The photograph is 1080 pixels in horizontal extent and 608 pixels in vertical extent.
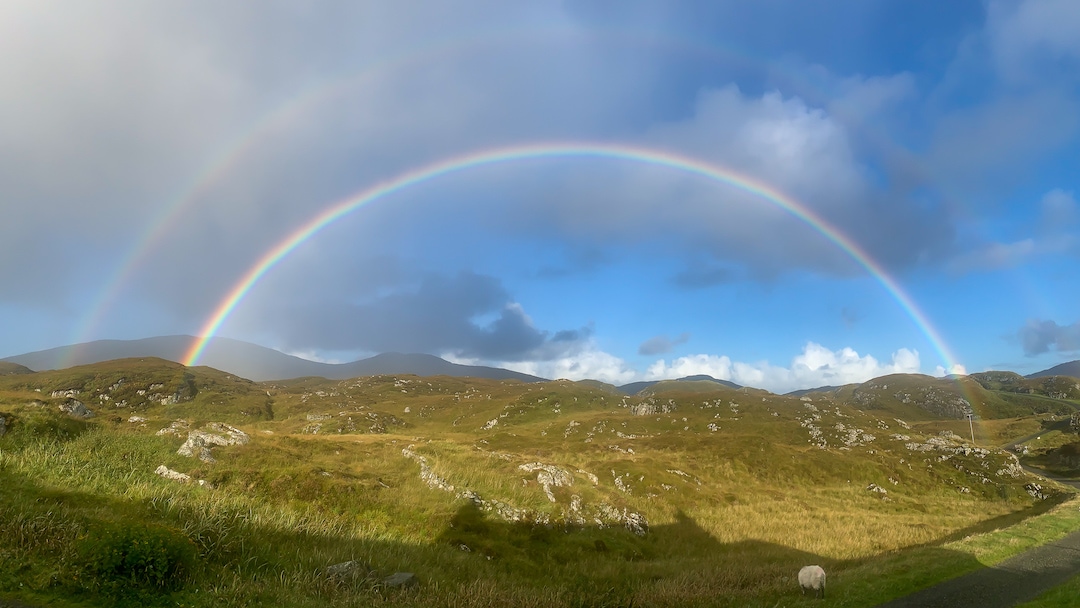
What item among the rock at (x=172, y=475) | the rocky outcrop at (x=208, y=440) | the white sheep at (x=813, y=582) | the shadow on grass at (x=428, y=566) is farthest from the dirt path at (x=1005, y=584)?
the rocky outcrop at (x=208, y=440)

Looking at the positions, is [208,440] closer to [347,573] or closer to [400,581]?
[347,573]

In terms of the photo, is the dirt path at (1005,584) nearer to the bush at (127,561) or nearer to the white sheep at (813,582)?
the white sheep at (813,582)

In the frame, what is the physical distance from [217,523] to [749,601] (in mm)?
17013

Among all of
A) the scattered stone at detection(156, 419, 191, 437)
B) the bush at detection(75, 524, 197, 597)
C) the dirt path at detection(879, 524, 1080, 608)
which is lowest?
the dirt path at detection(879, 524, 1080, 608)

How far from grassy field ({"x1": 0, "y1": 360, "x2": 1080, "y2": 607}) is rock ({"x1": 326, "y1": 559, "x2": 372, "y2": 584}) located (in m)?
0.20

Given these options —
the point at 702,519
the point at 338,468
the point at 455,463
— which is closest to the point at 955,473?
the point at 702,519

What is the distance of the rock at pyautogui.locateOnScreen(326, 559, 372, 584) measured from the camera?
13070 millimetres

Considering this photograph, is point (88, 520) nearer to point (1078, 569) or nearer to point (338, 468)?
point (338, 468)

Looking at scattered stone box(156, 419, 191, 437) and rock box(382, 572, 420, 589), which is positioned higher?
scattered stone box(156, 419, 191, 437)

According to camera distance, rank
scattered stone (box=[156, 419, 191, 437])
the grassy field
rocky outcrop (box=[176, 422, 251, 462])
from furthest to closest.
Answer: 1. scattered stone (box=[156, 419, 191, 437])
2. rocky outcrop (box=[176, 422, 251, 462])
3. the grassy field

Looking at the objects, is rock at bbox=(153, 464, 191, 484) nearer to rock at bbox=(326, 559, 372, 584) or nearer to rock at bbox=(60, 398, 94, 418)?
rock at bbox=(326, 559, 372, 584)

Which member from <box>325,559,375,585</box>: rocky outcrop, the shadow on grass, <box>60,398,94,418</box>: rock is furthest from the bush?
<box>60,398,94,418</box>: rock

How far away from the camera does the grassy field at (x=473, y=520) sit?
11242 millimetres

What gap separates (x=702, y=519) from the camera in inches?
1549
